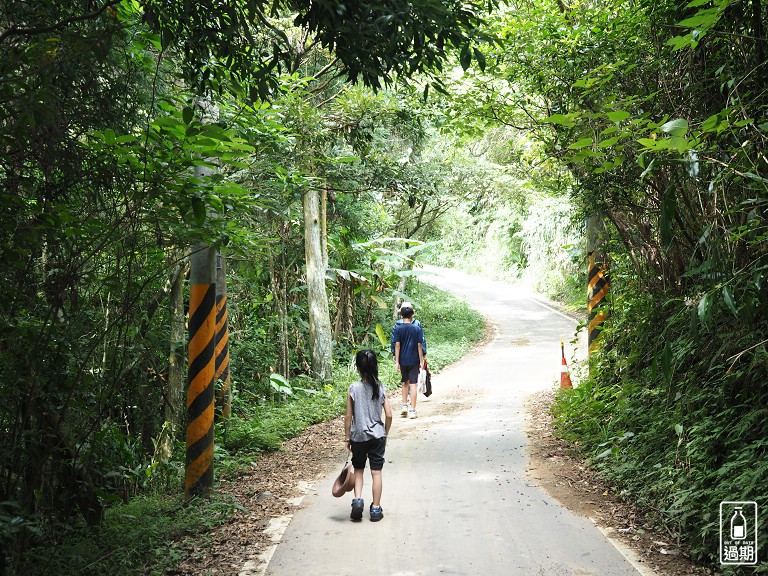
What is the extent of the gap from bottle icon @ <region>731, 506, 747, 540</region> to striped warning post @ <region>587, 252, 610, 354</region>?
7016mm

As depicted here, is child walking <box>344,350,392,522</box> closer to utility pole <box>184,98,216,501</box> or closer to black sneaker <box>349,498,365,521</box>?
black sneaker <box>349,498,365,521</box>

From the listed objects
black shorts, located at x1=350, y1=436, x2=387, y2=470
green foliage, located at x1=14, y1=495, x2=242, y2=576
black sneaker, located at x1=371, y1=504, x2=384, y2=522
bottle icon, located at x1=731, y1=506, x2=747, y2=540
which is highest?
black shorts, located at x1=350, y1=436, x2=387, y2=470

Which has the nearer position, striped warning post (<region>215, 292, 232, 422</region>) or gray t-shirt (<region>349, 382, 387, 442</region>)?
gray t-shirt (<region>349, 382, 387, 442</region>)

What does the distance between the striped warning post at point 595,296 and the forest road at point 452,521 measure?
2.06 m

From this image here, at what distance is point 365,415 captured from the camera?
275 inches

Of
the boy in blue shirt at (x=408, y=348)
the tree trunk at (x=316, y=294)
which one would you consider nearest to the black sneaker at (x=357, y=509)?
the boy in blue shirt at (x=408, y=348)

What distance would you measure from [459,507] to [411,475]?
1519 mm

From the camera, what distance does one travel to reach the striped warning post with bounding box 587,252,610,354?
40.8ft

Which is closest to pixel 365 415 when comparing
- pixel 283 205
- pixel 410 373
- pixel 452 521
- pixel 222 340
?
pixel 452 521

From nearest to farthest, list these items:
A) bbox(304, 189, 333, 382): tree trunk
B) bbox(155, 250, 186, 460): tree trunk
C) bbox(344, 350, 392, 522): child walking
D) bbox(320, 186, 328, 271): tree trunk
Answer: bbox(344, 350, 392, 522): child walking
bbox(155, 250, 186, 460): tree trunk
bbox(304, 189, 333, 382): tree trunk
bbox(320, 186, 328, 271): tree trunk

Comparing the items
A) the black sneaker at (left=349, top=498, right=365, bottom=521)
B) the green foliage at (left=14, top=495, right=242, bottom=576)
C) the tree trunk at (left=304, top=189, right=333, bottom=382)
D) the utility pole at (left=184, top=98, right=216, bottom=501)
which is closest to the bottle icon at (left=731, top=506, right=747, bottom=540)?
the black sneaker at (left=349, top=498, right=365, bottom=521)

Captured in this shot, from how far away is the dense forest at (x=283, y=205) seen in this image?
4695 mm

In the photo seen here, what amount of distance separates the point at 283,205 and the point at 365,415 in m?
6.96

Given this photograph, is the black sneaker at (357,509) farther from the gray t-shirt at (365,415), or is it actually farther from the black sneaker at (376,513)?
→ the gray t-shirt at (365,415)
